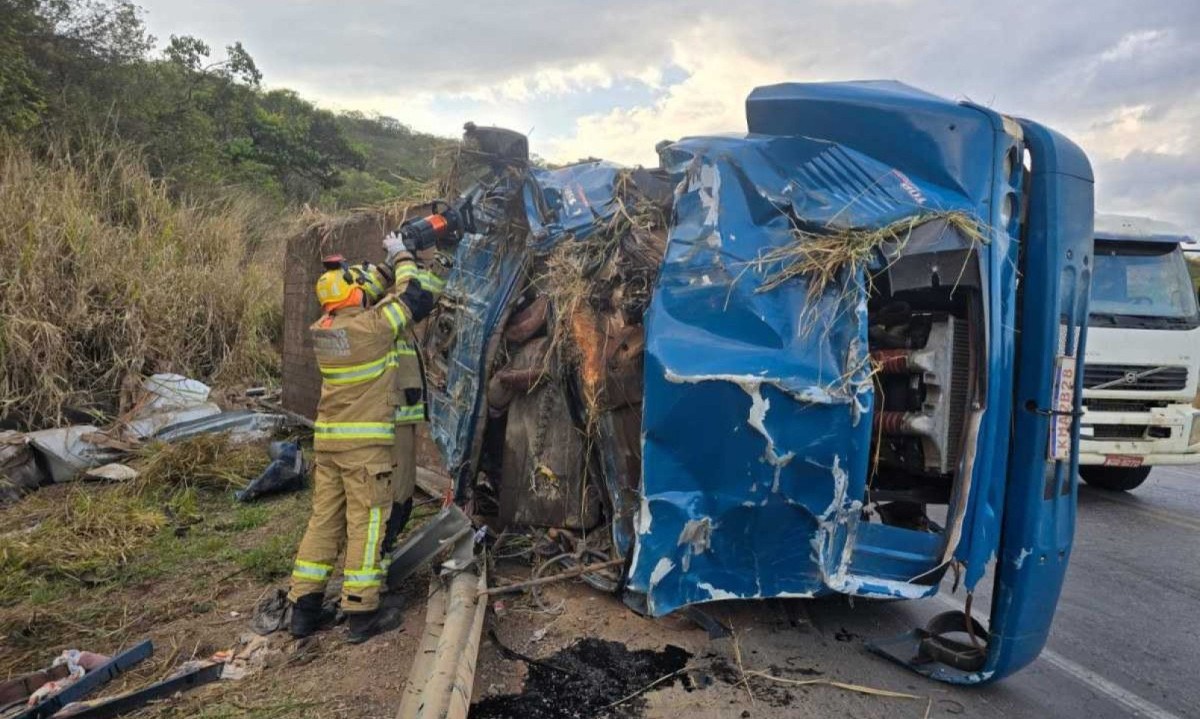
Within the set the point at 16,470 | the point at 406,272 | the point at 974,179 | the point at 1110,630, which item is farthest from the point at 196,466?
the point at 1110,630

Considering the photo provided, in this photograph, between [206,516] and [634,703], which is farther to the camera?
[206,516]

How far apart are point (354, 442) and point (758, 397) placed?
195 cm

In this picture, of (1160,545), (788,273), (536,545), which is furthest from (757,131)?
(1160,545)

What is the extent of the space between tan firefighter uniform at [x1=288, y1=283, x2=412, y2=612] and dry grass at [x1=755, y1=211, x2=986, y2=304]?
1850mm

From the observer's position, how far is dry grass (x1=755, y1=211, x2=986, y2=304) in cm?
254

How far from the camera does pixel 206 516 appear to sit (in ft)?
17.5

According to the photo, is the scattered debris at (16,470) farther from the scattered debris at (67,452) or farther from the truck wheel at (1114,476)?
the truck wheel at (1114,476)

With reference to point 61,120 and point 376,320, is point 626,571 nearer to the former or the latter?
point 376,320

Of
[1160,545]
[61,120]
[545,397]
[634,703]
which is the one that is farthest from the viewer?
[61,120]

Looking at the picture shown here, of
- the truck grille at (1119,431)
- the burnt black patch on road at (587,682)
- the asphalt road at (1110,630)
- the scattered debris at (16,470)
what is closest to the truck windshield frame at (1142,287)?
the truck grille at (1119,431)

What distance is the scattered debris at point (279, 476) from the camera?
5.66m

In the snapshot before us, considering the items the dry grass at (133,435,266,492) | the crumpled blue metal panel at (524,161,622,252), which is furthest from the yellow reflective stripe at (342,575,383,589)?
the dry grass at (133,435,266,492)

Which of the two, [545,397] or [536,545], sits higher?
[545,397]

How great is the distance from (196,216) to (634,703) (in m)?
9.41
